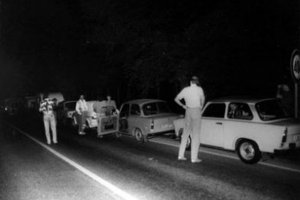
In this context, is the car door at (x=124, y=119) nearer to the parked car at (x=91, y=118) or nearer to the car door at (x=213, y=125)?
the parked car at (x=91, y=118)

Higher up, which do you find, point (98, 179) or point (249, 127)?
point (249, 127)

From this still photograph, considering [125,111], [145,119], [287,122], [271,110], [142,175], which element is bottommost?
[142,175]

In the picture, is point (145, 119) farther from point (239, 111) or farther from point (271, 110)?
point (271, 110)

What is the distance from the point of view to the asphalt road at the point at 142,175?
5637 millimetres

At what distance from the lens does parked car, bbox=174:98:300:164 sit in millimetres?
6969

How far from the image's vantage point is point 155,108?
1210 cm

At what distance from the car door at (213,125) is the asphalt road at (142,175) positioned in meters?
0.44

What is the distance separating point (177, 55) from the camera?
1320cm

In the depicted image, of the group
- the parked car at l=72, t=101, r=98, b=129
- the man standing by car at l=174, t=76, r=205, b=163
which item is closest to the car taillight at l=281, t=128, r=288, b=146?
the man standing by car at l=174, t=76, r=205, b=163

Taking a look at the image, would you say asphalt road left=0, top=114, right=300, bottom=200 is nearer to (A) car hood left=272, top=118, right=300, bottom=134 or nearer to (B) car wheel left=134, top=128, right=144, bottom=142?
(A) car hood left=272, top=118, right=300, bottom=134

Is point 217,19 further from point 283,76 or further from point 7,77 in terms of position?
point 7,77

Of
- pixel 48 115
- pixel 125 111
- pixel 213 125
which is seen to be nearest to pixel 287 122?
pixel 213 125

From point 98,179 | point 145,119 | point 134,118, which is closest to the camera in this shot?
point 98,179

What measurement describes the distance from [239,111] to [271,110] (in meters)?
0.76
